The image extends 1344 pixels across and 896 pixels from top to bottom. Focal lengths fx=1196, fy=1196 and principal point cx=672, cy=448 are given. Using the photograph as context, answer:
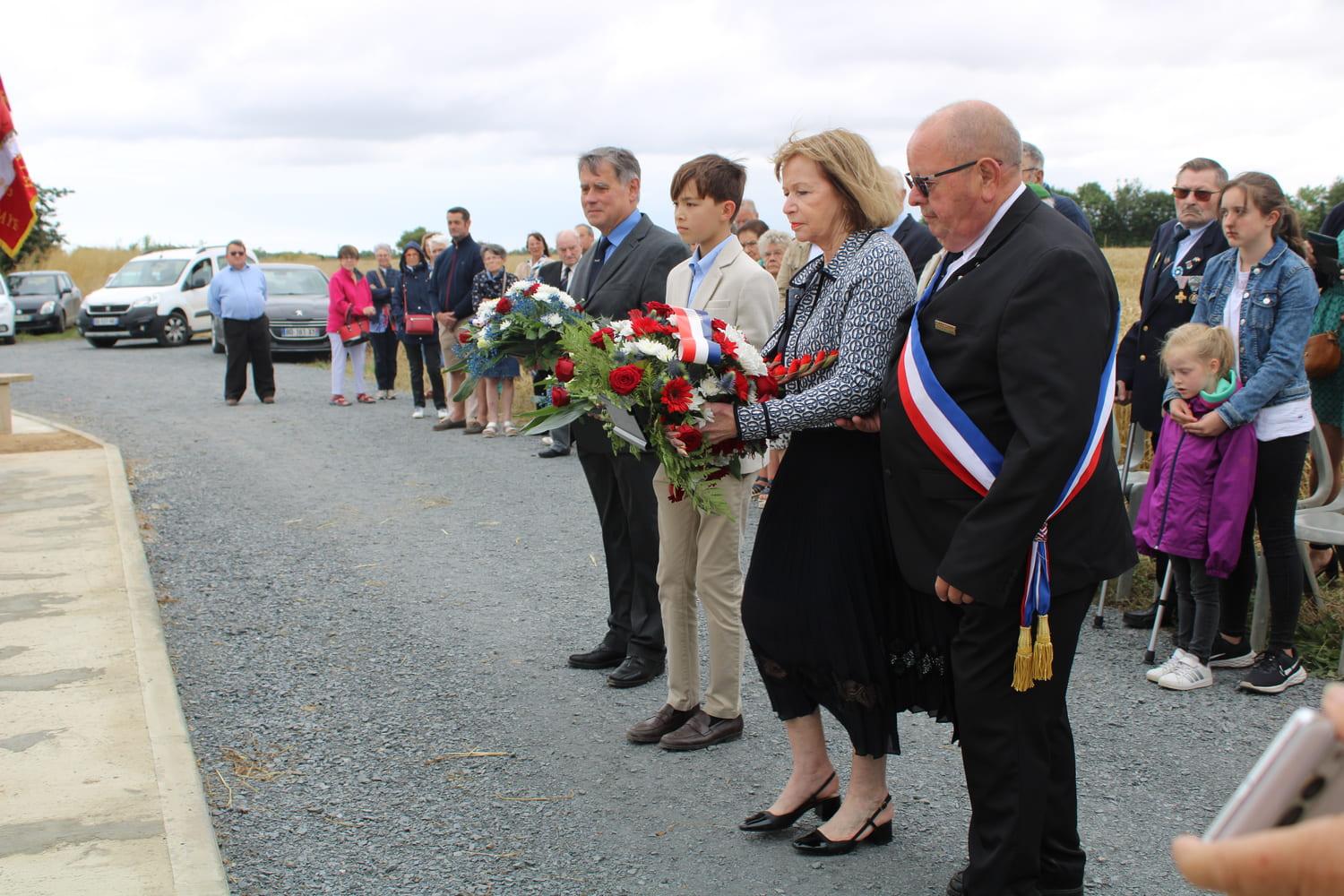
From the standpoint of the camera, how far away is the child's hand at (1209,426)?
5.04 m

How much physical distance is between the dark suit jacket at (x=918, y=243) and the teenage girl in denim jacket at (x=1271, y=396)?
4.92 ft

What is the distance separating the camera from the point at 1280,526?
5164 mm

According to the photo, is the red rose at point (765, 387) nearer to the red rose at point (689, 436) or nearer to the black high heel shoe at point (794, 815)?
the red rose at point (689, 436)

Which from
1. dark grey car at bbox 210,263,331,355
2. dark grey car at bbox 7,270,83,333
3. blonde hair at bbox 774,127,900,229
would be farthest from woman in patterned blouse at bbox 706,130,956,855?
dark grey car at bbox 7,270,83,333

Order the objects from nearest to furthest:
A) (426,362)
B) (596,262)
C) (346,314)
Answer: (596,262) → (426,362) → (346,314)

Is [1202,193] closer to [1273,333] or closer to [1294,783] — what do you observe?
[1273,333]

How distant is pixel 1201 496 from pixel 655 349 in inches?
115

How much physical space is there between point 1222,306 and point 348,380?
51.0 feet

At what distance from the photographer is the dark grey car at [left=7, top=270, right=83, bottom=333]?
29922mm

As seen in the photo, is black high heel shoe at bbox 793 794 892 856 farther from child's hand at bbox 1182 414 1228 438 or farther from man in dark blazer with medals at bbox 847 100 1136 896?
child's hand at bbox 1182 414 1228 438

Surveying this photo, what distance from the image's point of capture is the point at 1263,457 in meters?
5.15

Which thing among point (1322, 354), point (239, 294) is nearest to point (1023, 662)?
point (1322, 354)

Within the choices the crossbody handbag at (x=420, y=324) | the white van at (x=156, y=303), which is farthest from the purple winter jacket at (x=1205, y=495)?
the white van at (x=156, y=303)

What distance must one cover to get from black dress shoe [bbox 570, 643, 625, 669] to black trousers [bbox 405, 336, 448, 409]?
8870mm
